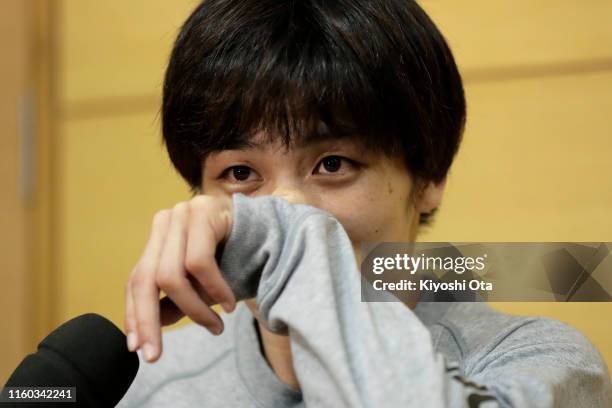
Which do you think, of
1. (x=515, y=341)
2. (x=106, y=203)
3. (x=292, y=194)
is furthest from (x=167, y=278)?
(x=106, y=203)

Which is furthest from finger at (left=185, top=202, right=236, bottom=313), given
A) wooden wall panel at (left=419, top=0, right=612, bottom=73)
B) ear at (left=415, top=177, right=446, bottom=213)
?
wooden wall panel at (left=419, top=0, right=612, bottom=73)

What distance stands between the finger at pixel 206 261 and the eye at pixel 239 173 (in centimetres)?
22

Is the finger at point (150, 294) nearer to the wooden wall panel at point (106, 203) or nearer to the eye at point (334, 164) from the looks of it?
the eye at point (334, 164)

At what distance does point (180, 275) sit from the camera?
2.03 ft

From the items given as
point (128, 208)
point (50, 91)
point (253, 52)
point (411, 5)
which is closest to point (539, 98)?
point (411, 5)

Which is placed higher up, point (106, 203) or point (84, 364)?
point (106, 203)

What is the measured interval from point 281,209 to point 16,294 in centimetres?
144

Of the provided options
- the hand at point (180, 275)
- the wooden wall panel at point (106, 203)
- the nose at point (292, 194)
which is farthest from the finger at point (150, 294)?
the wooden wall panel at point (106, 203)

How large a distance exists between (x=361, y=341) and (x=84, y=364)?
255mm

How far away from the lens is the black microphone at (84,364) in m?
0.64

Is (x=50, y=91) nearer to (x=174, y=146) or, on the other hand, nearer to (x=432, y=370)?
(x=174, y=146)

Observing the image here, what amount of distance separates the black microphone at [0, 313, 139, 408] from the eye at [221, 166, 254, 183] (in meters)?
0.25

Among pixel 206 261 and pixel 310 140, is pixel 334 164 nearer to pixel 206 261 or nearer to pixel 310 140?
pixel 310 140

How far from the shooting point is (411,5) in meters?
0.90
